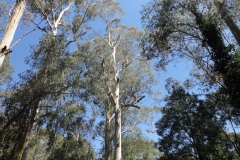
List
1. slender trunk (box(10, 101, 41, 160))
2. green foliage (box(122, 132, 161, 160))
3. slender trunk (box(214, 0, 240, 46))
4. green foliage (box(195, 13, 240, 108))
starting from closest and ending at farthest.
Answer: green foliage (box(195, 13, 240, 108)) < slender trunk (box(214, 0, 240, 46)) < slender trunk (box(10, 101, 41, 160)) < green foliage (box(122, 132, 161, 160))

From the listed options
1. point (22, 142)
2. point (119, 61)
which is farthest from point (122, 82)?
point (22, 142)

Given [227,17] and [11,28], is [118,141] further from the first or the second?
[227,17]

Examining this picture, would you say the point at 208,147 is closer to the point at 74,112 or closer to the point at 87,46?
the point at 74,112

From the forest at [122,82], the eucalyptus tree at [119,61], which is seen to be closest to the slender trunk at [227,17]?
the forest at [122,82]

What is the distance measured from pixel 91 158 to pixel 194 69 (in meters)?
10.6

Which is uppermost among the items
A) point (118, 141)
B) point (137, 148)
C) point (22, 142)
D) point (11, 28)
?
point (137, 148)

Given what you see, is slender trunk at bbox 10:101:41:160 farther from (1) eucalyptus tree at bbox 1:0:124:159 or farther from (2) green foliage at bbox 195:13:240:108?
(2) green foliage at bbox 195:13:240:108

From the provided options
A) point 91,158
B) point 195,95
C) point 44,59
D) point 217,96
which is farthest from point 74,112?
point 217,96

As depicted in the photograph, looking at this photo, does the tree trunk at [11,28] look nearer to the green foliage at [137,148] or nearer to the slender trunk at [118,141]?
the slender trunk at [118,141]

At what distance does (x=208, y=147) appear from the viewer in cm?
979

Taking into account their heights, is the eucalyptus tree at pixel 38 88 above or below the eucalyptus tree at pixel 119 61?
below

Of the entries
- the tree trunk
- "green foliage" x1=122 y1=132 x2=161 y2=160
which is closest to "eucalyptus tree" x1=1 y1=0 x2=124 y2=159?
the tree trunk

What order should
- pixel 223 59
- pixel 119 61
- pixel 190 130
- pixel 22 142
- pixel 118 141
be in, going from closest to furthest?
pixel 223 59
pixel 22 142
pixel 118 141
pixel 190 130
pixel 119 61

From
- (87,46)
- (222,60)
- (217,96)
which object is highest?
(87,46)
